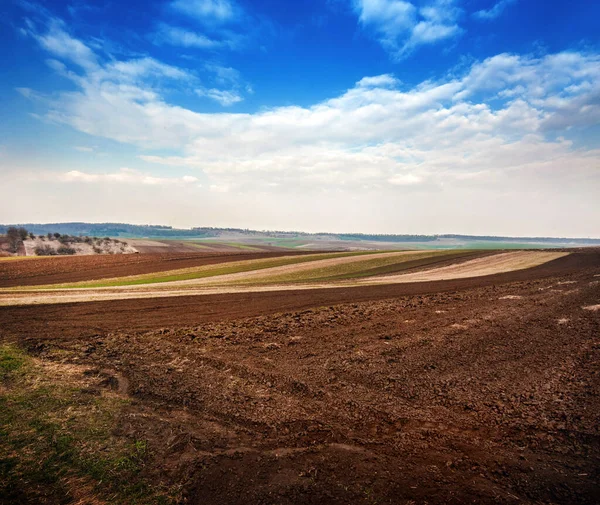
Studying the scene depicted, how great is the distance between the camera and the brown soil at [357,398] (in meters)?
5.98

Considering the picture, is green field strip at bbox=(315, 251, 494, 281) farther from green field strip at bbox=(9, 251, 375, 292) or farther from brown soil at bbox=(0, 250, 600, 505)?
brown soil at bbox=(0, 250, 600, 505)

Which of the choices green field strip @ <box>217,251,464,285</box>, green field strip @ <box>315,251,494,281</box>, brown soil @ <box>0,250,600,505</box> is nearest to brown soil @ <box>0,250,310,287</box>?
green field strip @ <box>217,251,464,285</box>

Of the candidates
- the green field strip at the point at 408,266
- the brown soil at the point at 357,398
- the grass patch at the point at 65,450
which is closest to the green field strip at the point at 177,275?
the green field strip at the point at 408,266

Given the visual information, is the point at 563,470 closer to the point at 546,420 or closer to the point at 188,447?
the point at 546,420

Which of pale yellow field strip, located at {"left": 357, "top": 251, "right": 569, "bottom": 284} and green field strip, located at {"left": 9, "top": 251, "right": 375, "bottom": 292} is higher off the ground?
pale yellow field strip, located at {"left": 357, "top": 251, "right": 569, "bottom": 284}

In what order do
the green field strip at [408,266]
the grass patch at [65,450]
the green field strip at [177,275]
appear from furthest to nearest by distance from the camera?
the green field strip at [408,266] → the green field strip at [177,275] → the grass patch at [65,450]

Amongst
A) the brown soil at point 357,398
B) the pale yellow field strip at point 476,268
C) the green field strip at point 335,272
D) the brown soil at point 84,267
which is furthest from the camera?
the brown soil at point 84,267

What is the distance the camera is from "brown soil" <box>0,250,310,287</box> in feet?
125

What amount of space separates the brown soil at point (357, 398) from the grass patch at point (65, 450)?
456 millimetres

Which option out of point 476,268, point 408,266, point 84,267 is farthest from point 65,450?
point 84,267

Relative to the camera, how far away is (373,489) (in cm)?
577

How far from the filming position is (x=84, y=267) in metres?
46.2

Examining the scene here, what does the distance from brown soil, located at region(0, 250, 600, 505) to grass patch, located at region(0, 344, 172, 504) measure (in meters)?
0.46

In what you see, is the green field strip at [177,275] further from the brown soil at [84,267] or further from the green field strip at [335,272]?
the green field strip at [335,272]
